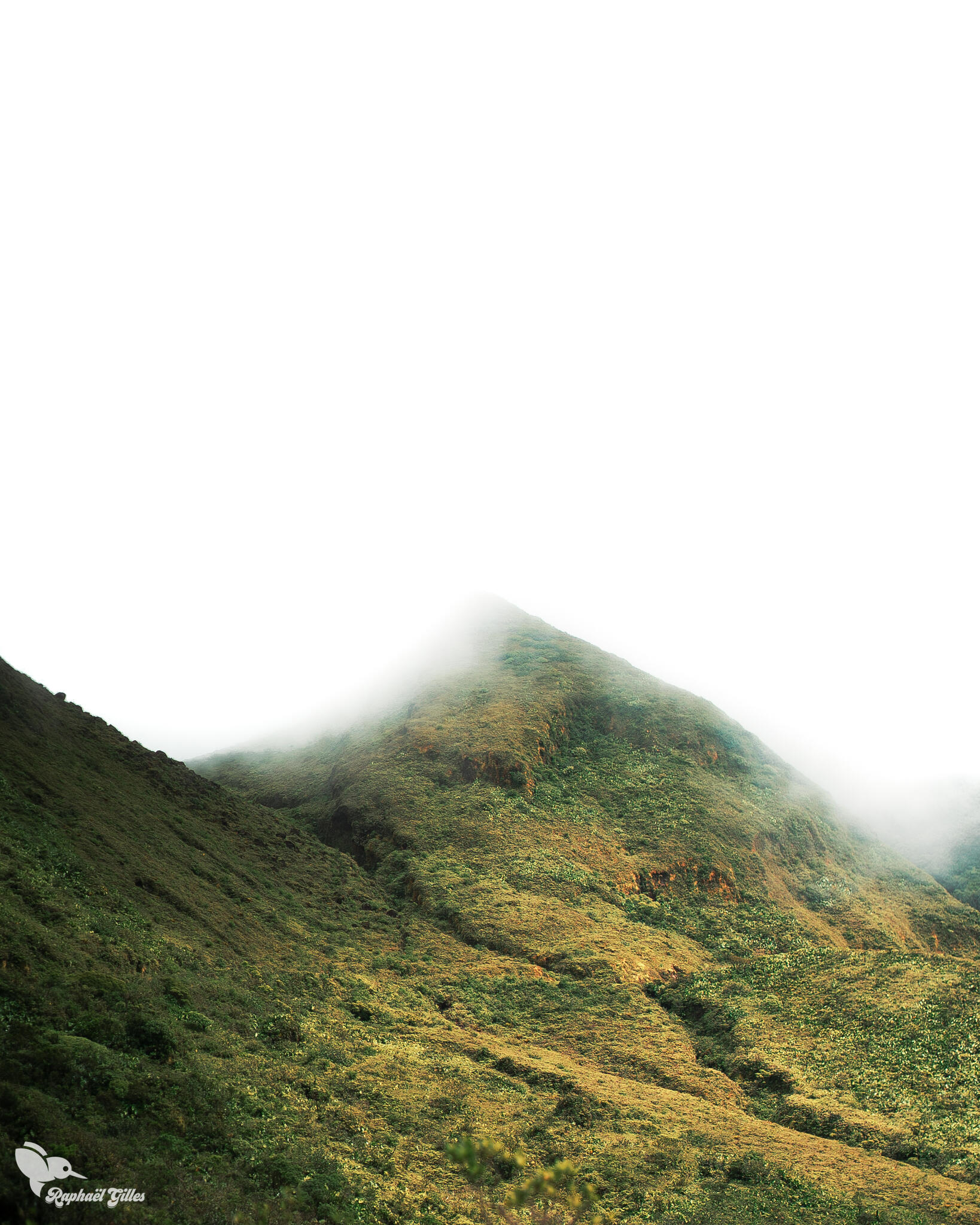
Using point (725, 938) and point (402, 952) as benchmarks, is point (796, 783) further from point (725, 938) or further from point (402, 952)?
point (402, 952)

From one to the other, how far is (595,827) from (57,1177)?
56906 millimetres

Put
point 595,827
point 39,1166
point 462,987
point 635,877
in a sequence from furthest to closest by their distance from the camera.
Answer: point 595,827, point 635,877, point 462,987, point 39,1166

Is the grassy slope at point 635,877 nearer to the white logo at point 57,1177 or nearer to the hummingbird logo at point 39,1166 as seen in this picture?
the white logo at point 57,1177

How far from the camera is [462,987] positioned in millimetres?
40625

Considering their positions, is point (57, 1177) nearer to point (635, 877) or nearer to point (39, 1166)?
point (39, 1166)

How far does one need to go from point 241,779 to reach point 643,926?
190 feet

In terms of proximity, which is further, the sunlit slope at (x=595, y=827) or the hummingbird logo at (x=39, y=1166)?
the sunlit slope at (x=595, y=827)

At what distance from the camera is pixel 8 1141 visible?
1235 cm

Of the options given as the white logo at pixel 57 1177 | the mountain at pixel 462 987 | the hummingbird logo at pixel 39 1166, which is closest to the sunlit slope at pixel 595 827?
the mountain at pixel 462 987

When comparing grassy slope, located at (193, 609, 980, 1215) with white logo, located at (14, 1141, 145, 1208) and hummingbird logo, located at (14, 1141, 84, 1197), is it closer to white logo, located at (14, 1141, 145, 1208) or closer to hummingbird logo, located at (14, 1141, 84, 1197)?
white logo, located at (14, 1141, 145, 1208)

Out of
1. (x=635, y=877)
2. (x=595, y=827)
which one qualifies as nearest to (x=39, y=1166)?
(x=635, y=877)

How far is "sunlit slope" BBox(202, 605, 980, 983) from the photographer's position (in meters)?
51.5

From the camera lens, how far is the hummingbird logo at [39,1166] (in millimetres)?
12016

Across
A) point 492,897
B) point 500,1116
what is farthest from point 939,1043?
point 492,897
